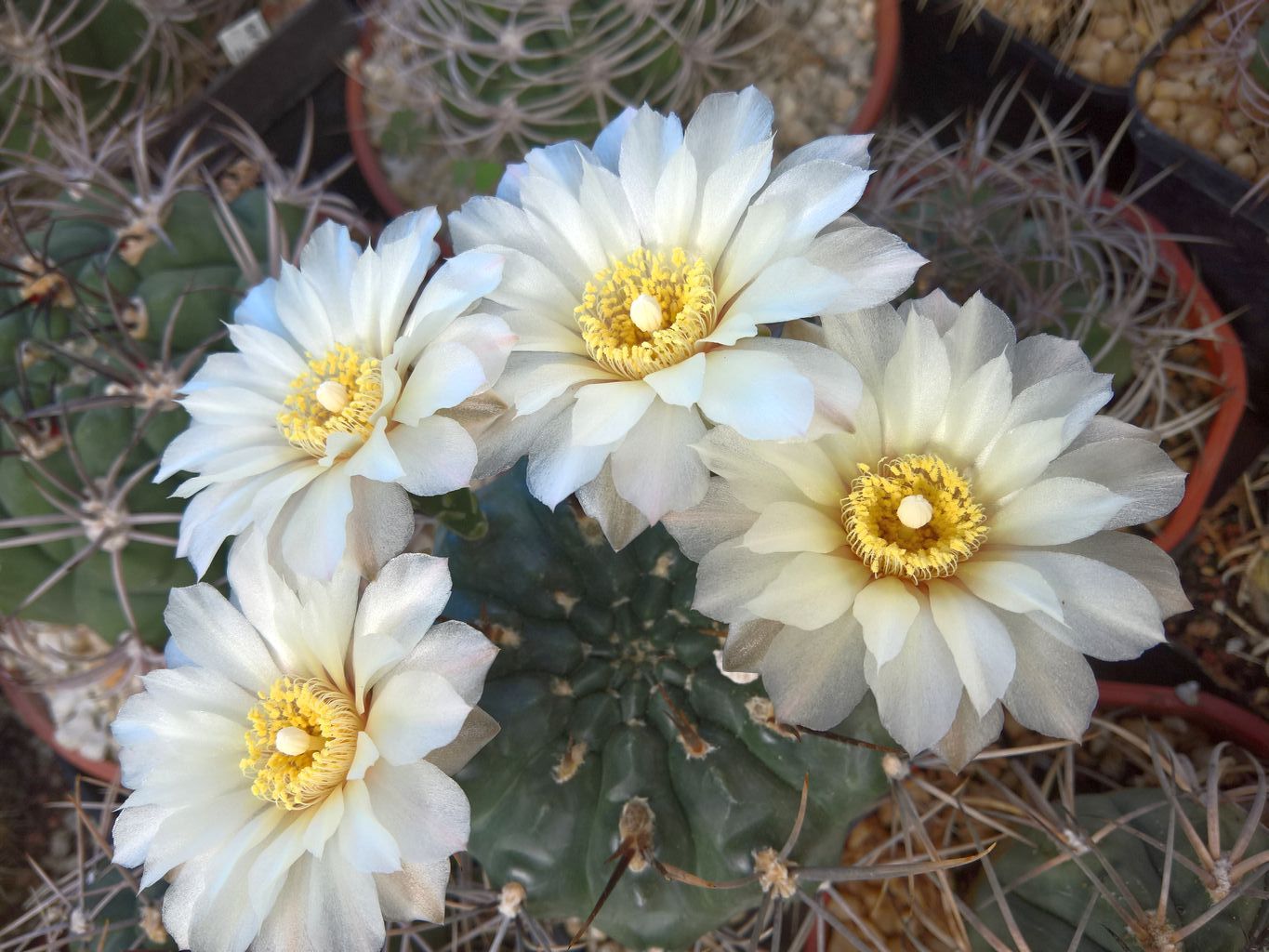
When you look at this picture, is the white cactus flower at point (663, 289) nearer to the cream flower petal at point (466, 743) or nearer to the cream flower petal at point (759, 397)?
the cream flower petal at point (759, 397)

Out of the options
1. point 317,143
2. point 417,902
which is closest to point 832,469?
point 417,902

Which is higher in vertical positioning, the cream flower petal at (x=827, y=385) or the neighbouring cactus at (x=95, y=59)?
the cream flower petal at (x=827, y=385)

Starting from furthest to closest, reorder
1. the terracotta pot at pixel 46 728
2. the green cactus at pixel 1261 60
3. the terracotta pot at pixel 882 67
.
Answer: the terracotta pot at pixel 882 67 < the terracotta pot at pixel 46 728 < the green cactus at pixel 1261 60

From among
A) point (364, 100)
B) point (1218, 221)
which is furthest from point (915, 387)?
point (364, 100)

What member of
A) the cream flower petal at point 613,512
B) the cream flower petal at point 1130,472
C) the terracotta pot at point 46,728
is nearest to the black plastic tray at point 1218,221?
the cream flower petal at point 1130,472

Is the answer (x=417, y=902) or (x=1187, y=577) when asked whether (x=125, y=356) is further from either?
(x=1187, y=577)
